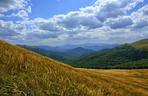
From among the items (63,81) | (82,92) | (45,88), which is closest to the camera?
(45,88)

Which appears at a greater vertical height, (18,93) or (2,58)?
(2,58)

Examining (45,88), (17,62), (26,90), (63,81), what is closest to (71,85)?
(63,81)

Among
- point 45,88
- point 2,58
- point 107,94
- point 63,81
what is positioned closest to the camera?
point 45,88

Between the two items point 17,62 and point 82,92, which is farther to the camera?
point 17,62

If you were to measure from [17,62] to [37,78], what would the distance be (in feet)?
10.2

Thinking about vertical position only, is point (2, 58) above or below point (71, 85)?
above

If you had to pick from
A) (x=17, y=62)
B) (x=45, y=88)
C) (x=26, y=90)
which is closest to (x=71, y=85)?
(x=45, y=88)

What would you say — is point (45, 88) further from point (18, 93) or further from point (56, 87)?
point (18, 93)

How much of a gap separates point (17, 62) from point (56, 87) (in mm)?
3923

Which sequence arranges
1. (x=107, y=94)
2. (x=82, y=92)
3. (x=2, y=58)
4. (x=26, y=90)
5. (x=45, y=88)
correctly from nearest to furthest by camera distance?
(x=26, y=90), (x=45, y=88), (x=82, y=92), (x=107, y=94), (x=2, y=58)

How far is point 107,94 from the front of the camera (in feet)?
39.8

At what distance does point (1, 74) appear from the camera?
1041cm

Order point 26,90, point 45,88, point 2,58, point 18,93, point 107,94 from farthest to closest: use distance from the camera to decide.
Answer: point 2,58 < point 107,94 < point 45,88 < point 26,90 < point 18,93

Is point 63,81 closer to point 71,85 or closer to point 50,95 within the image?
point 71,85
